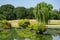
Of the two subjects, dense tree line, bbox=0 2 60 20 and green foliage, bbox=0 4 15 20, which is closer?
dense tree line, bbox=0 2 60 20

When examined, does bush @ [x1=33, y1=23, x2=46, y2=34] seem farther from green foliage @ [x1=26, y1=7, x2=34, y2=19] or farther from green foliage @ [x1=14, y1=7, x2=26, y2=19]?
green foliage @ [x1=14, y1=7, x2=26, y2=19]

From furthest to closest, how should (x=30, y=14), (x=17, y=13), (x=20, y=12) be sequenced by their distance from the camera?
1. (x=20, y=12)
2. (x=17, y=13)
3. (x=30, y=14)

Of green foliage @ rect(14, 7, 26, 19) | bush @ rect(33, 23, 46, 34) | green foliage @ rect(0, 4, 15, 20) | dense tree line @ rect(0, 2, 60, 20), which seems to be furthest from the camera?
green foliage @ rect(14, 7, 26, 19)

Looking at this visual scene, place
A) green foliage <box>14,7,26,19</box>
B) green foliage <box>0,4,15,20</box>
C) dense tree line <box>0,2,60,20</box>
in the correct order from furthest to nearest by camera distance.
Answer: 1. green foliage <box>14,7,26,19</box>
2. green foliage <box>0,4,15,20</box>
3. dense tree line <box>0,2,60,20</box>

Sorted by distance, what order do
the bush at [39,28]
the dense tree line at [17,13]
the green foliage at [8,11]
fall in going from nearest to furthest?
the bush at [39,28] → the dense tree line at [17,13] → the green foliage at [8,11]

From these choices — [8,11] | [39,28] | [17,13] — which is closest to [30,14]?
[17,13]

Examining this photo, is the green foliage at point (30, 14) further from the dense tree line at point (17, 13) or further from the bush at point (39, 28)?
the bush at point (39, 28)

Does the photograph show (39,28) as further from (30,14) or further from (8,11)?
(8,11)

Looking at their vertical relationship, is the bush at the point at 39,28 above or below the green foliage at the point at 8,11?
above

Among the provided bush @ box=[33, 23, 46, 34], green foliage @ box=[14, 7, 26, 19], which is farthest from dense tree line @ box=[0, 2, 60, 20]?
bush @ box=[33, 23, 46, 34]

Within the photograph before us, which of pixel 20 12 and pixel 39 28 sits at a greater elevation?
pixel 39 28

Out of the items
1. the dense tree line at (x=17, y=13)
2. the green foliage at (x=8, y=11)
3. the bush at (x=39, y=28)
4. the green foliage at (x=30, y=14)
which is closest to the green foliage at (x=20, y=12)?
the dense tree line at (x=17, y=13)

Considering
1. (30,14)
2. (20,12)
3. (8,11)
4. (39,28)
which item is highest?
(39,28)

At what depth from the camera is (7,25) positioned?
43375mm
